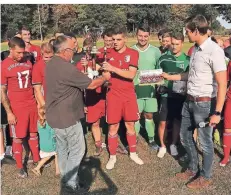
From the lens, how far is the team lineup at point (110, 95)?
3.86m

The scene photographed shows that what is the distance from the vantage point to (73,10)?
5050cm

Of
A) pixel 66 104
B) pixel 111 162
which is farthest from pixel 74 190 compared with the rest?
pixel 66 104

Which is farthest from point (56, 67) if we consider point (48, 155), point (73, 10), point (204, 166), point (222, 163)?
point (73, 10)

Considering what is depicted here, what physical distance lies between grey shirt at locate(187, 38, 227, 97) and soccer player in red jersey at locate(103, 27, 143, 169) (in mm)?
1078

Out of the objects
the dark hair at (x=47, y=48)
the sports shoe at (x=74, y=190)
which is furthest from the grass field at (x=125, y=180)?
the dark hair at (x=47, y=48)

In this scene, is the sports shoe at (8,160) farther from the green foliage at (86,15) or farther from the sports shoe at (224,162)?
the green foliage at (86,15)

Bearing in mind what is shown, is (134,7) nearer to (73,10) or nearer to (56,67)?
(73,10)

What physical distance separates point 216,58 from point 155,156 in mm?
2450

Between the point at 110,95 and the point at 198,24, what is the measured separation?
1879 mm

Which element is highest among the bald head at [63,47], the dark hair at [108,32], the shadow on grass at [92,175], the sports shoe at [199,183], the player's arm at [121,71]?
the dark hair at [108,32]

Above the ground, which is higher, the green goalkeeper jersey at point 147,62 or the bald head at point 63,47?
→ the bald head at point 63,47

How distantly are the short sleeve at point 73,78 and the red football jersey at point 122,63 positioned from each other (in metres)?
1.17

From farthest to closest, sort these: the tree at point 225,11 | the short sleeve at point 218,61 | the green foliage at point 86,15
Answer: the tree at point 225,11, the green foliage at point 86,15, the short sleeve at point 218,61

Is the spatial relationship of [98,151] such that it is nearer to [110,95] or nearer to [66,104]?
[110,95]
